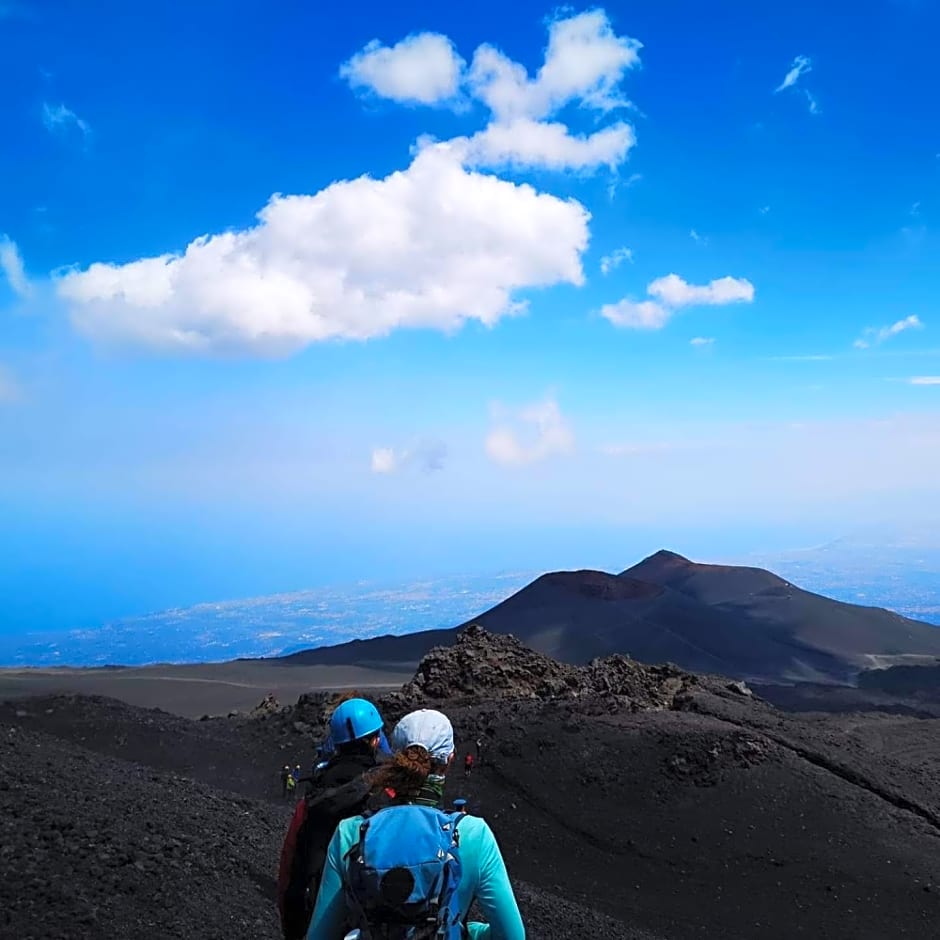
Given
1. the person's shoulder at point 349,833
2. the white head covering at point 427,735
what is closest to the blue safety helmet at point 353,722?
the white head covering at point 427,735

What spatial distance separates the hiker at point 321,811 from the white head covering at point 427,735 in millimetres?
385

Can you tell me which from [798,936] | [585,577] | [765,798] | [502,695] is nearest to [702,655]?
[585,577]

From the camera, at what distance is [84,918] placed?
4.65m

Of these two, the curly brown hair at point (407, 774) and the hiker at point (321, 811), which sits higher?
the curly brown hair at point (407, 774)

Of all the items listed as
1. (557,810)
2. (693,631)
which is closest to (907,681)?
(693,631)

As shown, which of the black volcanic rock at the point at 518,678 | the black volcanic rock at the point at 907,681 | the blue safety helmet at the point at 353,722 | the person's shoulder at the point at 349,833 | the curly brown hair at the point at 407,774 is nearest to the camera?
the person's shoulder at the point at 349,833

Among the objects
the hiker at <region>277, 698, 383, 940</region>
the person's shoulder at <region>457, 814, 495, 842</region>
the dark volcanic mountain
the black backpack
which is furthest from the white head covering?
the dark volcanic mountain

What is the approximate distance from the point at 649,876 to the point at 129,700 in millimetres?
14821

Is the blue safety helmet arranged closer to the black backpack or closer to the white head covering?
the black backpack

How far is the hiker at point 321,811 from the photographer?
3066mm

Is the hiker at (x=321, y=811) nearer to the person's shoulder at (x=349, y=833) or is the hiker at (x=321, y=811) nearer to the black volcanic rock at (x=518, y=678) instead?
the person's shoulder at (x=349, y=833)

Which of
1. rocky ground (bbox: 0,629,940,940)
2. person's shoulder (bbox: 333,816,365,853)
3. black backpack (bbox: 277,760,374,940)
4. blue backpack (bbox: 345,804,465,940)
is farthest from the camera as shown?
rocky ground (bbox: 0,629,940,940)

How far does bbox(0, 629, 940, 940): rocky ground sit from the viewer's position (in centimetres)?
535

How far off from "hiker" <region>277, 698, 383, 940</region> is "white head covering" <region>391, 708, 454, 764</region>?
385mm
